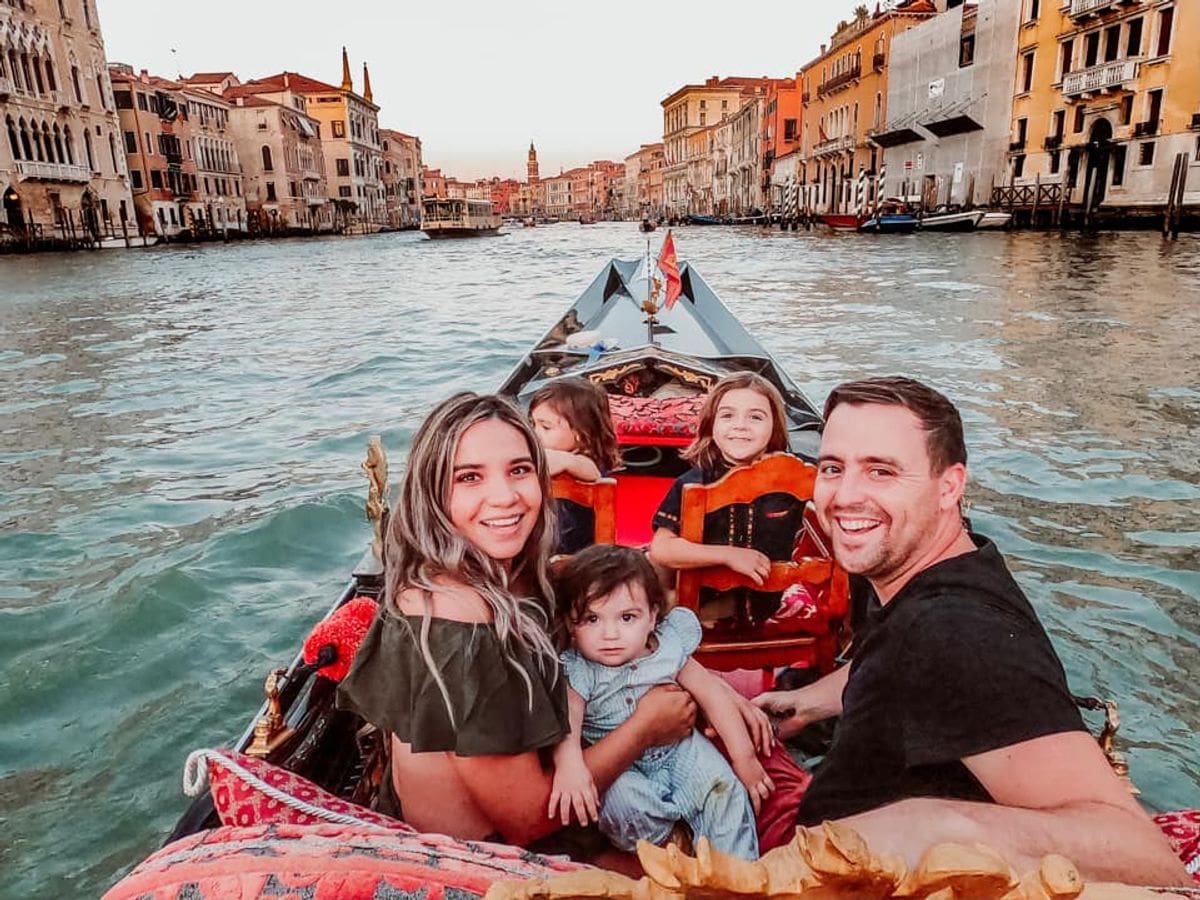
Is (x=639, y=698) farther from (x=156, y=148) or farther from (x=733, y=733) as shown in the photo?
(x=156, y=148)

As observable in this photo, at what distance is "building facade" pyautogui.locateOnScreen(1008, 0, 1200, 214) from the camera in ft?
60.0

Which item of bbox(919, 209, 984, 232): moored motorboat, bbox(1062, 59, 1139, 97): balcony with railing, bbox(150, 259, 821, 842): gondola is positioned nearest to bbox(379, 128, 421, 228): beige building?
bbox(919, 209, 984, 232): moored motorboat

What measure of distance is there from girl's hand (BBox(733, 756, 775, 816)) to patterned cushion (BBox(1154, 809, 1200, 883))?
595mm

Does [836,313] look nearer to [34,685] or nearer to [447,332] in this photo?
[447,332]

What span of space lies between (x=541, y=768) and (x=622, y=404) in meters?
2.40

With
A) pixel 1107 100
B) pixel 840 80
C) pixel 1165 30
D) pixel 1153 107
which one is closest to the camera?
pixel 1165 30

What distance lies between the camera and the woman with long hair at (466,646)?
1.08 m

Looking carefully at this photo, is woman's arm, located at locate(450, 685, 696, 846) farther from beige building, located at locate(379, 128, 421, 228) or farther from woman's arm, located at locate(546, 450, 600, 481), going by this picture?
beige building, located at locate(379, 128, 421, 228)

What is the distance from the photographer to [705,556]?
6.56ft

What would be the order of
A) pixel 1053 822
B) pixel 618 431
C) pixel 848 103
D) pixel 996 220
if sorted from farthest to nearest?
pixel 848 103 → pixel 996 220 → pixel 618 431 → pixel 1053 822

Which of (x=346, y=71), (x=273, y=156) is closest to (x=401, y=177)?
(x=346, y=71)

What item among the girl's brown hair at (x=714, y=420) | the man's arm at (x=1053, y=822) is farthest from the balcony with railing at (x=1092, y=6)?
the man's arm at (x=1053, y=822)

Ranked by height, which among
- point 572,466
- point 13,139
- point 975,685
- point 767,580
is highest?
point 13,139

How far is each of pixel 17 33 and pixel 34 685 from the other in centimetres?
2914
